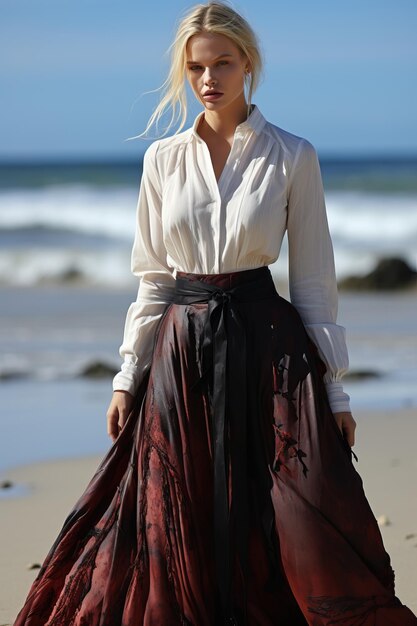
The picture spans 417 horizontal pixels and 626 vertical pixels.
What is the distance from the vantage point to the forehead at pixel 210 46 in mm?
→ 3312

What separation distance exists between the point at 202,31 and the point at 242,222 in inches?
19.5

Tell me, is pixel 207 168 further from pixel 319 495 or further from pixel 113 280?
pixel 113 280

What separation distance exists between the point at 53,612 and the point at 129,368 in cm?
64

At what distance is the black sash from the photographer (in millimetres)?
3221

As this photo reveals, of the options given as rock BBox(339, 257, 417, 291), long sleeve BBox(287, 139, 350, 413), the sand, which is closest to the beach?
the sand

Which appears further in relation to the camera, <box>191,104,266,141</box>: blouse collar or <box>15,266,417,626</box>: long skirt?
<box>191,104,266,141</box>: blouse collar

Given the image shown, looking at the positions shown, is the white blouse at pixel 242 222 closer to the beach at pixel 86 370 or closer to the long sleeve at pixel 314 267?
the long sleeve at pixel 314 267

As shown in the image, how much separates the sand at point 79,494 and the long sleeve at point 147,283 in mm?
965

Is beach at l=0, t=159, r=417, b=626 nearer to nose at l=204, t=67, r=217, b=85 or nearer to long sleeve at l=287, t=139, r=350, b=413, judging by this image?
long sleeve at l=287, t=139, r=350, b=413

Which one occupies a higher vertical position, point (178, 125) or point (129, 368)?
point (178, 125)

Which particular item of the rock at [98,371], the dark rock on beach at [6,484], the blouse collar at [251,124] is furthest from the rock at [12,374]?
the blouse collar at [251,124]

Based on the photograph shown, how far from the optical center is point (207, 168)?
3.35 metres

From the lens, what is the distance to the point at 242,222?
323 centimetres

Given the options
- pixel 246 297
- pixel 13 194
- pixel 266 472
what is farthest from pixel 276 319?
pixel 13 194
